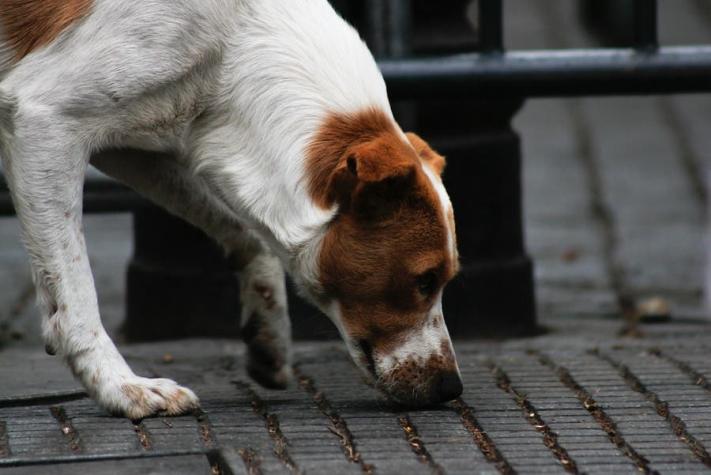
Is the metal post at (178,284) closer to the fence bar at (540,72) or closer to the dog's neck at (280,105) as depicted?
the fence bar at (540,72)

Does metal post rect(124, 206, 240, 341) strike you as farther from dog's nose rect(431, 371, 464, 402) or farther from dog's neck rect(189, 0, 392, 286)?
dog's nose rect(431, 371, 464, 402)

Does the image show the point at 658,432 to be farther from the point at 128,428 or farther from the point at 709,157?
the point at 709,157

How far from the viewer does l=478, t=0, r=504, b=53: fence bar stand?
530 cm

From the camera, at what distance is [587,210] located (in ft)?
27.3

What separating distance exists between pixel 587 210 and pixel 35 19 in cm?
475

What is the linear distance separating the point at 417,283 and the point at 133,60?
101 centimetres

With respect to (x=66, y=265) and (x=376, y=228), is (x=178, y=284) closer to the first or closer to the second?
(x=66, y=265)

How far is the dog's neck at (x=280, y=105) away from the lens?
4.16 metres

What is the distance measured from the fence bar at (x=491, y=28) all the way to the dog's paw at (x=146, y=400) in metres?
1.87

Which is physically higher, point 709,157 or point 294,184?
point 294,184

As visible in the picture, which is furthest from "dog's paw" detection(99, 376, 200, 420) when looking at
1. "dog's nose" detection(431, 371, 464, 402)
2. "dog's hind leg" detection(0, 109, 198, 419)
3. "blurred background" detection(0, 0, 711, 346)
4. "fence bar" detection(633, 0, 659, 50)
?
"fence bar" detection(633, 0, 659, 50)

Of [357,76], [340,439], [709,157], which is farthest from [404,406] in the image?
[709,157]

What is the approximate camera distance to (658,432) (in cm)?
400

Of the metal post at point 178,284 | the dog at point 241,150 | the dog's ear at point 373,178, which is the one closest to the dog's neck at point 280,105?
the dog at point 241,150
